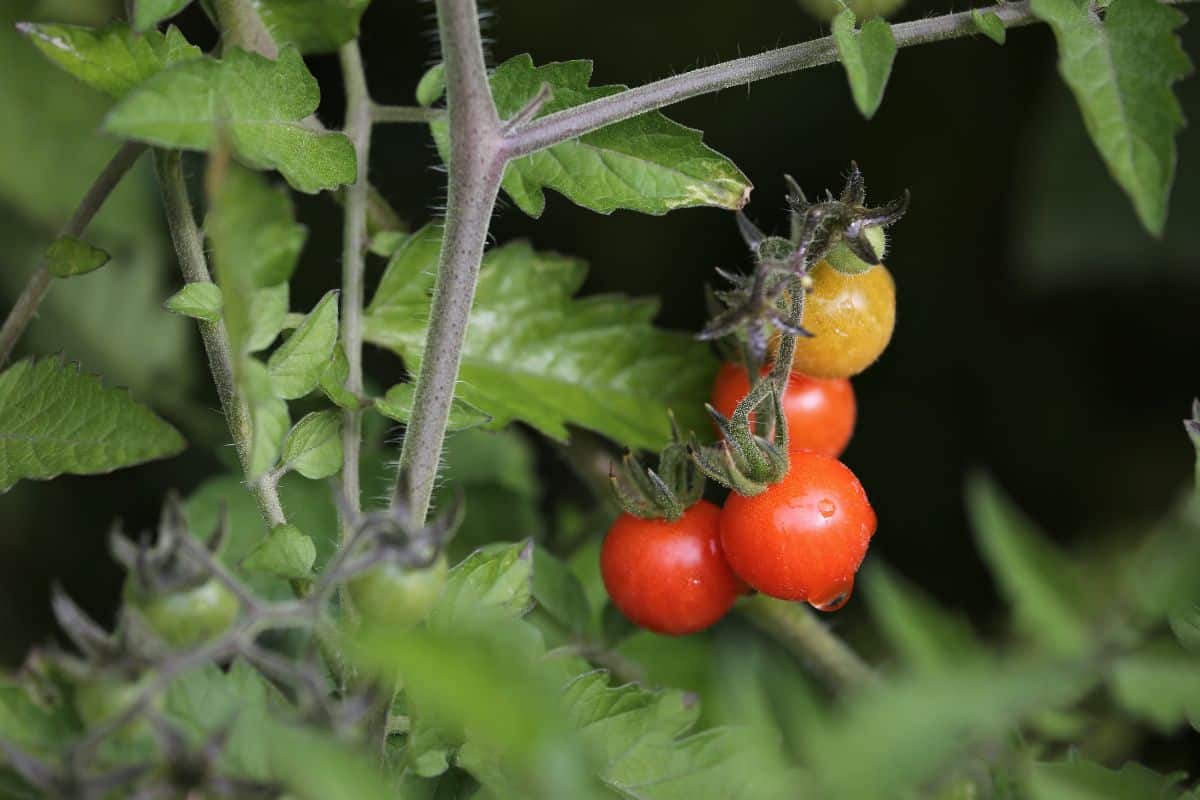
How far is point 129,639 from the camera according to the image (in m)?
0.61

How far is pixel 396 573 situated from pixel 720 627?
741 mm

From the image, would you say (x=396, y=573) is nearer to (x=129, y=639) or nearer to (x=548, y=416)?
(x=129, y=639)

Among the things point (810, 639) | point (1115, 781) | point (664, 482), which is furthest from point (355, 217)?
point (1115, 781)

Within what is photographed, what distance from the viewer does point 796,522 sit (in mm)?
945

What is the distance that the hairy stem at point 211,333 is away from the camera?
0.87 metres

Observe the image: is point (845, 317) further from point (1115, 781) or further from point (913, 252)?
point (913, 252)

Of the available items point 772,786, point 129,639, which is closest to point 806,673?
point 772,786

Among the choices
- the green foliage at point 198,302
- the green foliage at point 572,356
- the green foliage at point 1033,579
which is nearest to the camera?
the green foliage at point 1033,579

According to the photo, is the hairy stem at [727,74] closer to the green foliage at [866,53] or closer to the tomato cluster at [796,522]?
the green foliage at [866,53]

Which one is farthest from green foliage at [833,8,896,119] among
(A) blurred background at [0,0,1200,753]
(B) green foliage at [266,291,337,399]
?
(A) blurred background at [0,0,1200,753]

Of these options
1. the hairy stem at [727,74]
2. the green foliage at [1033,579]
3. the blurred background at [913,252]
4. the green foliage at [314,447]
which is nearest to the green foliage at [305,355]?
the green foliage at [314,447]

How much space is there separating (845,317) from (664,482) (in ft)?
0.66

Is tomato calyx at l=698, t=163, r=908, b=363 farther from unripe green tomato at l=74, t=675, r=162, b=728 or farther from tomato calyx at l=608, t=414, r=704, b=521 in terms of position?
unripe green tomato at l=74, t=675, r=162, b=728

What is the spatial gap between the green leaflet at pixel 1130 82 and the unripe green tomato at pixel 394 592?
0.46 metres
